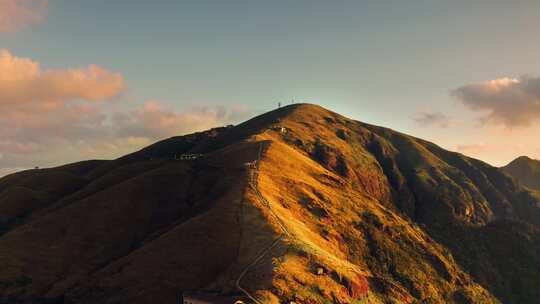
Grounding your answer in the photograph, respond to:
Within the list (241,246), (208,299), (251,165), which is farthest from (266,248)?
(251,165)

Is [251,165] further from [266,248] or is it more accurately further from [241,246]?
[266,248]

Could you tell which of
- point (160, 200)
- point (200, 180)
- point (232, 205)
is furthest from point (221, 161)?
point (232, 205)

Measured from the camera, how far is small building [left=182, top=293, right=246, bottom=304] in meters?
82.1

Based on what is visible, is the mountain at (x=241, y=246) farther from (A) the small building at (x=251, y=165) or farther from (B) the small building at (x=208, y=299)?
(B) the small building at (x=208, y=299)

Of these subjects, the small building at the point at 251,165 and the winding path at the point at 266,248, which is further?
the small building at the point at 251,165

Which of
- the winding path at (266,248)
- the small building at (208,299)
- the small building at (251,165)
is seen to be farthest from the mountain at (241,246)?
the small building at (208,299)

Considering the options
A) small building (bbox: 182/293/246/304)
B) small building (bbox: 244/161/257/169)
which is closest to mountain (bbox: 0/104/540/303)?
small building (bbox: 244/161/257/169)

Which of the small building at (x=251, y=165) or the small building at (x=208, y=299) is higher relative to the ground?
the small building at (x=251, y=165)

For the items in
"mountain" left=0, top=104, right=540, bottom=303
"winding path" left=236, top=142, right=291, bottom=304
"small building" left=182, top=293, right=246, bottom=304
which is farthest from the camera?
"mountain" left=0, top=104, right=540, bottom=303

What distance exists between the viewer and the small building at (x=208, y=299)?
8209cm

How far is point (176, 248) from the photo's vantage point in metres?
111

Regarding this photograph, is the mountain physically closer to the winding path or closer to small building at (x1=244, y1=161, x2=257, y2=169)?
the winding path

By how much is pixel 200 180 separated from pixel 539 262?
15889 centimetres

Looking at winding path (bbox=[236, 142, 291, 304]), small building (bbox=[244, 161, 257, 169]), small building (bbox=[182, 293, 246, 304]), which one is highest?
small building (bbox=[244, 161, 257, 169])
